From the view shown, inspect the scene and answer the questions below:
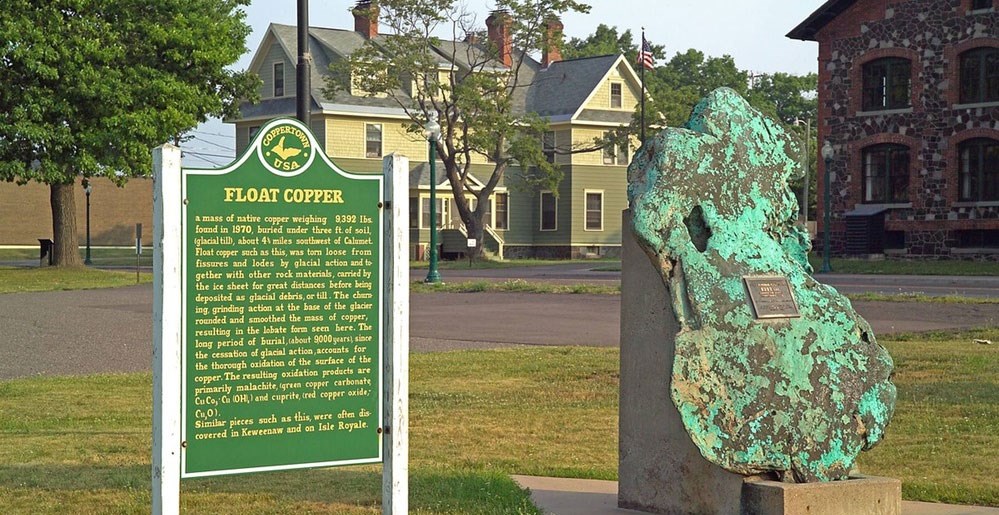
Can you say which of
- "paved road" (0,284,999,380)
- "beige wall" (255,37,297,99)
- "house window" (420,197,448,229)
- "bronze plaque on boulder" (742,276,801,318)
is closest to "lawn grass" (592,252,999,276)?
"paved road" (0,284,999,380)

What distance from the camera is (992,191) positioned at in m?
37.6

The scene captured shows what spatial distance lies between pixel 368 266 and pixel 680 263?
155 centimetres

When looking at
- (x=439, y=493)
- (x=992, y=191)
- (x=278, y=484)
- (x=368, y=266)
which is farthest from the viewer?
(x=992, y=191)

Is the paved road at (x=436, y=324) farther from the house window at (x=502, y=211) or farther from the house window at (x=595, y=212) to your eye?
the house window at (x=502, y=211)

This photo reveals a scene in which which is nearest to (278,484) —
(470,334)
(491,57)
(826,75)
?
(470,334)

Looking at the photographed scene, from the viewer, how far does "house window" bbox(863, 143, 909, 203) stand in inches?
1561

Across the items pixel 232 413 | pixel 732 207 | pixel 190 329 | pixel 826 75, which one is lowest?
pixel 232 413

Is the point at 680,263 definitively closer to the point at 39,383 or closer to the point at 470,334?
the point at 39,383

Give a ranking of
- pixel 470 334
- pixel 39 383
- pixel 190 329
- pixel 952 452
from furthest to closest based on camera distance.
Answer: pixel 470 334
pixel 39 383
pixel 952 452
pixel 190 329

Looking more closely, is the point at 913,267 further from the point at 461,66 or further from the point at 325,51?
the point at 325,51

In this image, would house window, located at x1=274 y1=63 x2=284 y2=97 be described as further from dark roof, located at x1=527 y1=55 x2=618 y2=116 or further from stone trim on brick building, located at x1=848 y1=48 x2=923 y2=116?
stone trim on brick building, located at x1=848 y1=48 x2=923 y2=116

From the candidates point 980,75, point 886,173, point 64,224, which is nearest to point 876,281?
point 886,173

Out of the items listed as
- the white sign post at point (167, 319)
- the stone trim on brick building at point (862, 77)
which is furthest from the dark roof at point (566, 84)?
the white sign post at point (167, 319)

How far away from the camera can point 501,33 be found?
5319 cm
